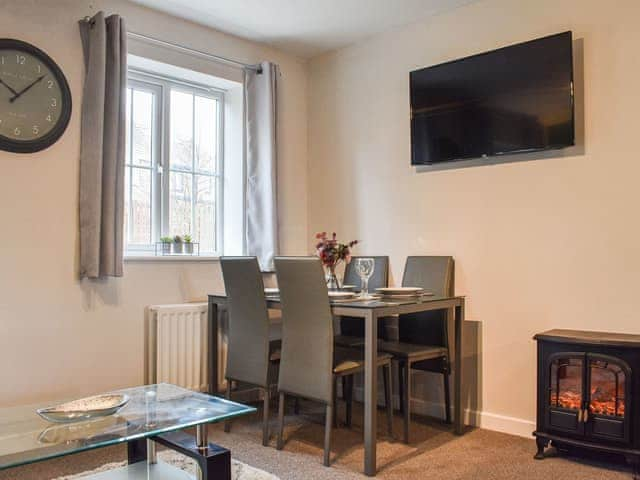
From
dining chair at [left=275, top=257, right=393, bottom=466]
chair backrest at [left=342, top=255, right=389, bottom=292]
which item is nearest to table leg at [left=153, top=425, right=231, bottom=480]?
dining chair at [left=275, top=257, right=393, bottom=466]

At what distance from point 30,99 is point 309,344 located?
6.14ft

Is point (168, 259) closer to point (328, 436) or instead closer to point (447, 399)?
point (328, 436)

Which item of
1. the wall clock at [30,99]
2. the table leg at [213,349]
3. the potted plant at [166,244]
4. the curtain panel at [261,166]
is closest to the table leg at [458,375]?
the curtain panel at [261,166]

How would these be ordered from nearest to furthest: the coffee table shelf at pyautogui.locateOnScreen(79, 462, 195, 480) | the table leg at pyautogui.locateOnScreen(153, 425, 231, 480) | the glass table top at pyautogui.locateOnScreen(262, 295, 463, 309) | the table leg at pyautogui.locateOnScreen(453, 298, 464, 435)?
the table leg at pyautogui.locateOnScreen(153, 425, 231, 480), the coffee table shelf at pyautogui.locateOnScreen(79, 462, 195, 480), the glass table top at pyautogui.locateOnScreen(262, 295, 463, 309), the table leg at pyautogui.locateOnScreen(453, 298, 464, 435)

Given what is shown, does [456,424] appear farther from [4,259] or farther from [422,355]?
[4,259]

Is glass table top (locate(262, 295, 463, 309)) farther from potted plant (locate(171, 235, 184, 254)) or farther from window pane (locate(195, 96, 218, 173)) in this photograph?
window pane (locate(195, 96, 218, 173))

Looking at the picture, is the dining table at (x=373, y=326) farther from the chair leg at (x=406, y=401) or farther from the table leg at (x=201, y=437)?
the table leg at (x=201, y=437)

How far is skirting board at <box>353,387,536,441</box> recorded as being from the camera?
3127 mm

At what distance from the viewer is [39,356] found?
2941mm

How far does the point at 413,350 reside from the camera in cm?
312

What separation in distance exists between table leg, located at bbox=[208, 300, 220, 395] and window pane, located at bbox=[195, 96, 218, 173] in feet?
3.34

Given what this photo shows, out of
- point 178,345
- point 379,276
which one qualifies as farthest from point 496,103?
point 178,345

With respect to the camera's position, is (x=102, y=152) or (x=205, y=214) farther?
(x=205, y=214)

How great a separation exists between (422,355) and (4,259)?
2.19m
